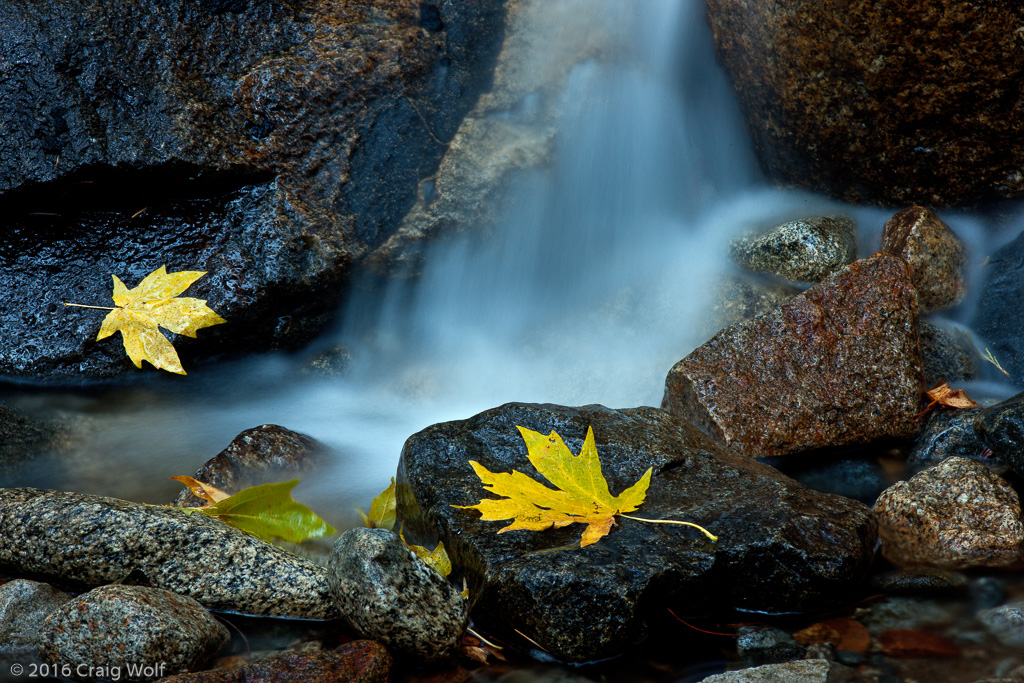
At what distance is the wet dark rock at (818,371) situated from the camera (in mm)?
3096

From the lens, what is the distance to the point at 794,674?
1.72 m

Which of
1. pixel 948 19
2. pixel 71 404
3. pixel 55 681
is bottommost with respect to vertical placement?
pixel 55 681

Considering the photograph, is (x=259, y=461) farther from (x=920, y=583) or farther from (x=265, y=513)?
(x=920, y=583)

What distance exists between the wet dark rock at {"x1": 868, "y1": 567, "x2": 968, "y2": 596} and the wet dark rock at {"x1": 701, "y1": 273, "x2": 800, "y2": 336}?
207cm

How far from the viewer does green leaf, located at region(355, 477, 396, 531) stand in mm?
2660

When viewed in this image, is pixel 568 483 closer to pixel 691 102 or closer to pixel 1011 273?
pixel 1011 273

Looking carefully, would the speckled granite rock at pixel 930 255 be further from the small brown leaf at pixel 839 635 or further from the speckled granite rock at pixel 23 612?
the speckled granite rock at pixel 23 612

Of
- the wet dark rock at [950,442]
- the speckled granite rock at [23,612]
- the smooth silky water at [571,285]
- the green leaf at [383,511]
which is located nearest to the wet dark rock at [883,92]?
the smooth silky water at [571,285]

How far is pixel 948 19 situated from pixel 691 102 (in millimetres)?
1722

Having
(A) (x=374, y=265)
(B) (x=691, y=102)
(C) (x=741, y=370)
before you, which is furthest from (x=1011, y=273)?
(A) (x=374, y=265)

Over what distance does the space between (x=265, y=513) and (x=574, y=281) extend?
9.07 feet

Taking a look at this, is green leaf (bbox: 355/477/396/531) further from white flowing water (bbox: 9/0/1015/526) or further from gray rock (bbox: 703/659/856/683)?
gray rock (bbox: 703/659/856/683)

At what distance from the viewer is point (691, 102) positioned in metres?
4.92

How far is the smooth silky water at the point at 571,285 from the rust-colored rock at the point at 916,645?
7.05 ft
